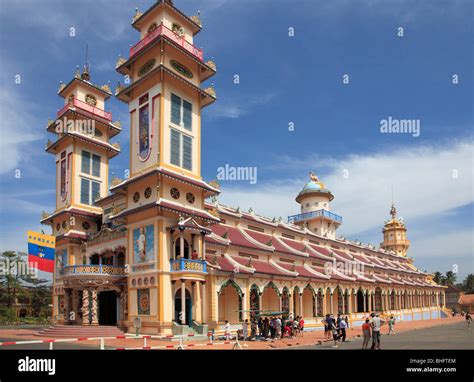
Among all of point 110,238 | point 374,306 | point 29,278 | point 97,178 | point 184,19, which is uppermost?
point 184,19

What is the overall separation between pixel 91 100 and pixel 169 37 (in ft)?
49.7

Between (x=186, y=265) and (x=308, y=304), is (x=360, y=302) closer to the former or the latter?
(x=308, y=304)

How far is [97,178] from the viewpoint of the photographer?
43.8 meters

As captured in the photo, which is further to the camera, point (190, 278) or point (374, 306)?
point (374, 306)

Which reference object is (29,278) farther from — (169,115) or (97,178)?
(169,115)

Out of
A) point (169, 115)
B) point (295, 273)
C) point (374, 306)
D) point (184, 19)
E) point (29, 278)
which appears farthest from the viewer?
point (29, 278)

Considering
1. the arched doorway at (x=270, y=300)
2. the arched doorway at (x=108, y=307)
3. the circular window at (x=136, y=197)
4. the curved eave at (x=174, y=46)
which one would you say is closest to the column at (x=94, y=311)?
the arched doorway at (x=108, y=307)

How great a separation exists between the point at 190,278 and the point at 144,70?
15879 millimetres

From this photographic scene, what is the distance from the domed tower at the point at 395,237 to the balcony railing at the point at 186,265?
2958 inches

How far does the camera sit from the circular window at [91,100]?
1761 inches

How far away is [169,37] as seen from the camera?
33.3 meters

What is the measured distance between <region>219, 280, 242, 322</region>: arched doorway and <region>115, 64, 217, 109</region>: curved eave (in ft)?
49.1

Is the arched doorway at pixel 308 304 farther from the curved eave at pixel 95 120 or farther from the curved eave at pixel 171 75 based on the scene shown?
the curved eave at pixel 95 120
